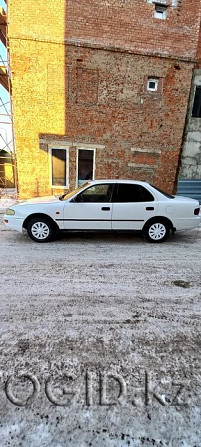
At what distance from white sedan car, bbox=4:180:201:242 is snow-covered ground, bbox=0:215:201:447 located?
1.22m

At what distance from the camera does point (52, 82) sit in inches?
356

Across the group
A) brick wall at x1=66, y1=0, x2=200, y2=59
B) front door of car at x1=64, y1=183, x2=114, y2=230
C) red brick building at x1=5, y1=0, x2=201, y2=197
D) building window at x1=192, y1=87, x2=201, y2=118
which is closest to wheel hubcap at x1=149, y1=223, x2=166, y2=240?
front door of car at x1=64, y1=183, x2=114, y2=230

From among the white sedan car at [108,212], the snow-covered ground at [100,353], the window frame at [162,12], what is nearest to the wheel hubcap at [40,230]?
Result: the white sedan car at [108,212]

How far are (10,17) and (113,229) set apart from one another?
901cm

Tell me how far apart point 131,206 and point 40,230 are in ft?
6.89

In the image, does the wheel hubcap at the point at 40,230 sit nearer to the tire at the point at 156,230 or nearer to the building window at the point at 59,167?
the tire at the point at 156,230

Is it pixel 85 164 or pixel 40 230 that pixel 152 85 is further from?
pixel 40 230

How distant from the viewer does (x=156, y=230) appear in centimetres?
532

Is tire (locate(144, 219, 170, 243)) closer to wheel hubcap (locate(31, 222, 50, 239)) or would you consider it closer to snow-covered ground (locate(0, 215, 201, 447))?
snow-covered ground (locate(0, 215, 201, 447))

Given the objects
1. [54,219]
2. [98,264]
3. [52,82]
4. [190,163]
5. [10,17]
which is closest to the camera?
[98,264]

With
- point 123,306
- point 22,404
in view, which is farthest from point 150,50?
point 22,404

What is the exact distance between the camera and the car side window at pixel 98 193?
5.16 meters

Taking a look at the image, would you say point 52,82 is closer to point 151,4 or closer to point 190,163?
point 151,4

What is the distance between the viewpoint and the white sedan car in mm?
5035
